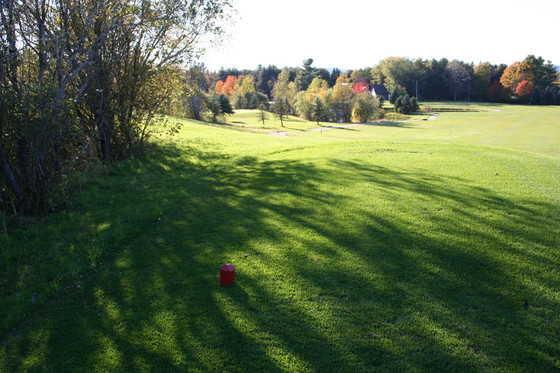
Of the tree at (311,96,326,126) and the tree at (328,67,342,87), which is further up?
the tree at (328,67,342,87)

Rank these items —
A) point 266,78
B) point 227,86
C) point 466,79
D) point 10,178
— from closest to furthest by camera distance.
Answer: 1. point 10,178
2. point 466,79
3. point 227,86
4. point 266,78

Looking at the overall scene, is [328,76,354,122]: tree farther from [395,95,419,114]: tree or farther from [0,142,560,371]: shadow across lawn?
[0,142,560,371]: shadow across lawn

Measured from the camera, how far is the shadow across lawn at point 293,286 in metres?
4.47

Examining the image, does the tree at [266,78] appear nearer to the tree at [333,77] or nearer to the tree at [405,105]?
the tree at [333,77]

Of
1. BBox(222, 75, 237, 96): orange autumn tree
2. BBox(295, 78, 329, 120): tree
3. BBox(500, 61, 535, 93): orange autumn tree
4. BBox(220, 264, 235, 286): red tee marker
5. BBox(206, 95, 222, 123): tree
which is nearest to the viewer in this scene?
BBox(220, 264, 235, 286): red tee marker

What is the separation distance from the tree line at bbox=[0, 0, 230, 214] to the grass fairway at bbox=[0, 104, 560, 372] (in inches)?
52.1

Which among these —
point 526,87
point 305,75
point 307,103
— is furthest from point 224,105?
point 526,87

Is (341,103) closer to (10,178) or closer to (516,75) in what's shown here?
(516,75)

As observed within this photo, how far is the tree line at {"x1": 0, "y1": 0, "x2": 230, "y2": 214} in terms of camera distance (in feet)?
27.6

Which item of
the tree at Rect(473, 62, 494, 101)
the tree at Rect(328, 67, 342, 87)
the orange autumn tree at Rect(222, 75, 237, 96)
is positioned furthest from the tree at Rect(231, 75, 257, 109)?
the tree at Rect(473, 62, 494, 101)

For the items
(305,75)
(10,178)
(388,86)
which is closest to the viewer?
(10,178)

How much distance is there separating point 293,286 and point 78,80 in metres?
10.9

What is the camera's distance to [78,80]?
42.0ft

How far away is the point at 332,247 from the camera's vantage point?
21.7 ft
